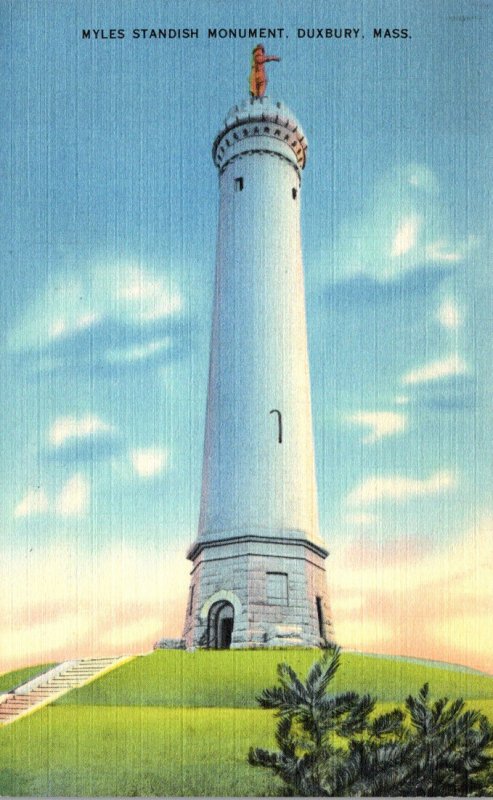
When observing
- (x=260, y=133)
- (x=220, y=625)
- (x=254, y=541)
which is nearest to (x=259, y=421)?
(x=254, y=541)

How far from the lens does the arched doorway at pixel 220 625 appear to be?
63.9 ft

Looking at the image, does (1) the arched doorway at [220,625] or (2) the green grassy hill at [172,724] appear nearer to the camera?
(2) the green grassy hill at [172,724]

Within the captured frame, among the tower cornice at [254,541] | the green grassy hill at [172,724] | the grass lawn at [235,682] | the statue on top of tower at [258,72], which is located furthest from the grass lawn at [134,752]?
the statue on top of tower at [258,72]

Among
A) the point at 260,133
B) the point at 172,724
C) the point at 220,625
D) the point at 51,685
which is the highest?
the point at 260,133

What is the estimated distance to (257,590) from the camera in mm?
19297

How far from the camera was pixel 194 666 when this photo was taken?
1770 centimetres

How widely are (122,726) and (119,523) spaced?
144 inches

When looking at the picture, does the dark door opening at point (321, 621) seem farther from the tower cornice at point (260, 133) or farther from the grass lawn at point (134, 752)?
the tower cornice at point (260, 133)

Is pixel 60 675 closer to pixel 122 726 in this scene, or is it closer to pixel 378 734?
pixel 122 726

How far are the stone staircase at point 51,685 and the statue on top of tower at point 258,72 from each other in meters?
11.5

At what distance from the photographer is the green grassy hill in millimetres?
15641

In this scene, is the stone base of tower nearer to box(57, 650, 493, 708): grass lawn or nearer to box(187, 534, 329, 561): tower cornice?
box(187, 534, 329, 561): tower cornice

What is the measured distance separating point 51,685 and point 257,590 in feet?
14.3

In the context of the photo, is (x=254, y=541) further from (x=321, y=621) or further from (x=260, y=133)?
(x=260, y=133)
